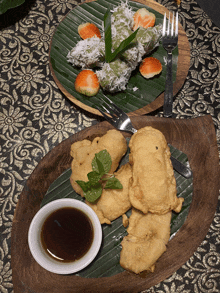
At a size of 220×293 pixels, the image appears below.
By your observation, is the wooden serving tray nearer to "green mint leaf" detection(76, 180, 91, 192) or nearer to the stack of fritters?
the stack of fritters

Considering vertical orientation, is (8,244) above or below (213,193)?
below

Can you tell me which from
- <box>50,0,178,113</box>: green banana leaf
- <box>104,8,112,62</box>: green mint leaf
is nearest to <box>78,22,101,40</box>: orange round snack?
<box>50,0,178,113</box>: green banana leaf

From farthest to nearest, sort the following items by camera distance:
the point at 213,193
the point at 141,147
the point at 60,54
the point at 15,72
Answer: the point at 15,72, the point at 60,54, the point at 213,193, the point at 141,147

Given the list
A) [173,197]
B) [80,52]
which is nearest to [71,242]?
[173,197]

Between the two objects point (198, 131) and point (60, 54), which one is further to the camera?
point (60, 54)

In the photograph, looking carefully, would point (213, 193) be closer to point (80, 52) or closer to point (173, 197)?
point (173, 197)

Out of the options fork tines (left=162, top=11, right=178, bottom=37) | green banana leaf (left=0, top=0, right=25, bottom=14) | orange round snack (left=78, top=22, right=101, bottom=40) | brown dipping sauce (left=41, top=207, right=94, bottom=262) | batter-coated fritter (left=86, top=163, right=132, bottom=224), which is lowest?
brown dipping sauce (left=41, top=207, right=94, bottom=262)
